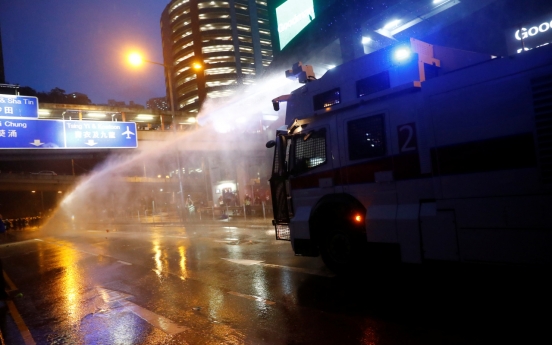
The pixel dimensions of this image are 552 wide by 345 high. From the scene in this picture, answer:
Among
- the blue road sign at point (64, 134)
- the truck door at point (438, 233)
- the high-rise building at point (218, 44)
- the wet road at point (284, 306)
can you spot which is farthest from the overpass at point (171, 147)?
the high-rise building at point (218, 44)

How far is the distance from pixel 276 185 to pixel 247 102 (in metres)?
16.5

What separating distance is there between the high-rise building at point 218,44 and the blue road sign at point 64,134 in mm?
81724

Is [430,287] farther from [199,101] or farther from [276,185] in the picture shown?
[199,101]

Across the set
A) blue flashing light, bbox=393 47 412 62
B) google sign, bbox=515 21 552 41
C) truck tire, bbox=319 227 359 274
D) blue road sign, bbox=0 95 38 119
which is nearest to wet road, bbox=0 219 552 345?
truck tire, bbox=319 227 359 274

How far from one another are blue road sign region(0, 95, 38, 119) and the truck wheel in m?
16.4

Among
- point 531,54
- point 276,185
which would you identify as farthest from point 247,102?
point 531,54

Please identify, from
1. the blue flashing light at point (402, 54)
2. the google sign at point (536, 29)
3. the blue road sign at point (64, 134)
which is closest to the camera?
the blue flashing light at point (402, 54)

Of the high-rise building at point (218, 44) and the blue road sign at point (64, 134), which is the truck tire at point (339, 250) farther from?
the high-rise building at point (218, 44)

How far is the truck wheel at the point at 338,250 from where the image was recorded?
6.11 meters

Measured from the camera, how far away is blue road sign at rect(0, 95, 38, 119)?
1623 centimetres

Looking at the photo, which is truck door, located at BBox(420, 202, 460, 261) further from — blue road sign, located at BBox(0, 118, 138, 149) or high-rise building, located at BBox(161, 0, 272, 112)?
high-rise building, located at BBox(161, 0, 272, 112)

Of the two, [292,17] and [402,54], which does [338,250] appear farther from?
[292,17]

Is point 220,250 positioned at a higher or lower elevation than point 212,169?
lower

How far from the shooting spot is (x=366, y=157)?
586cm
